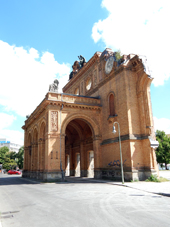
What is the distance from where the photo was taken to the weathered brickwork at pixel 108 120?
20.7 m

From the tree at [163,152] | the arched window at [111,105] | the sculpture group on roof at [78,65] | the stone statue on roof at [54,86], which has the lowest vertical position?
the tree at [163,152]

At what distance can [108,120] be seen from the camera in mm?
24469

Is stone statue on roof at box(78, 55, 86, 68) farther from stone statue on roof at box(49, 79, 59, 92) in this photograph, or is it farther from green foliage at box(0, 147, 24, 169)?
green foliage at box(0, 147, 24, 169)

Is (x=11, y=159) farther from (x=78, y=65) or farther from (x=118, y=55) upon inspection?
(x=118, y=55)

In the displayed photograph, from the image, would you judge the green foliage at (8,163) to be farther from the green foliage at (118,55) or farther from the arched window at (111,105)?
the green foliage at (118,55)

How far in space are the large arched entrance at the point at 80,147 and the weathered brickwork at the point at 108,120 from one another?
0.15 m

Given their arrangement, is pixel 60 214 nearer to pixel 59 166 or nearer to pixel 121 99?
pixel 59 166

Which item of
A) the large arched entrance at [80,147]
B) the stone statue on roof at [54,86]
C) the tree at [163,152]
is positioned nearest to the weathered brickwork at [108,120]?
the large arched entrance at [80,147]

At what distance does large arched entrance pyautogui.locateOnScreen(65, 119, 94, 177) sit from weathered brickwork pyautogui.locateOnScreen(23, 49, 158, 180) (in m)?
0.15

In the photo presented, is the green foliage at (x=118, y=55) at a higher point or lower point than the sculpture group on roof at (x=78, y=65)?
lower

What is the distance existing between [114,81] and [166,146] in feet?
92.1

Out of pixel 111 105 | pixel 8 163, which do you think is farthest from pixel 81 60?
pixel 8 163

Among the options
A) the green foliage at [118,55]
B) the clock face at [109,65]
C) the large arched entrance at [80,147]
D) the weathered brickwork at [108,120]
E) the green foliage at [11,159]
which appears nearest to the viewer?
the weathered brickwork at [108,120]

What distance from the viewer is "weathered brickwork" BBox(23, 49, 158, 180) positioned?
20.7 metres
